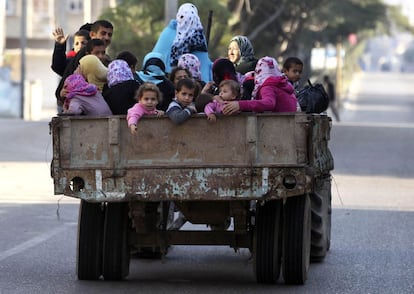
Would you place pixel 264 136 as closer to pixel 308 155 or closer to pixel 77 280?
pixel 308 155

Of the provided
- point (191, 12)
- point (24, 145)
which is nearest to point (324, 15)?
point (24, 145)

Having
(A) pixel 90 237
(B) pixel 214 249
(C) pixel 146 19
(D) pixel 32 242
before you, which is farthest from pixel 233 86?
(C) pixel 146 19

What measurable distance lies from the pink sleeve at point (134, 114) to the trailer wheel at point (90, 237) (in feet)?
3.00

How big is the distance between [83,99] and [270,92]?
1403 mm

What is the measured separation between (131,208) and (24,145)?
17.5 m

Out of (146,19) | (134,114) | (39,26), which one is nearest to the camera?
(134,114)

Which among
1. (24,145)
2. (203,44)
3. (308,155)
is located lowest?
(24,145)

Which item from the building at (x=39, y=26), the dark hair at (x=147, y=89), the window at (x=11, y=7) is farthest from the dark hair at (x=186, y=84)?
the window at (x=11, y=7)

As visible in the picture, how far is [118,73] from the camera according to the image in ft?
30.9

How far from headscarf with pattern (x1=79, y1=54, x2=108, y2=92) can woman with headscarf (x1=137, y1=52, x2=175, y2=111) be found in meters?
0.32

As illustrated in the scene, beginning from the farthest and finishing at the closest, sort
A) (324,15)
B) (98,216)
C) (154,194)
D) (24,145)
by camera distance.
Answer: (324,15) → (24,145) → (98,216) → (154,194)

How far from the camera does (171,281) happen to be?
9.66m

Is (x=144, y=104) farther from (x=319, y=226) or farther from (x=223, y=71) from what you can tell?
(x=319, y=226)

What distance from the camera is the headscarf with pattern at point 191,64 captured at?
32.3 feet
